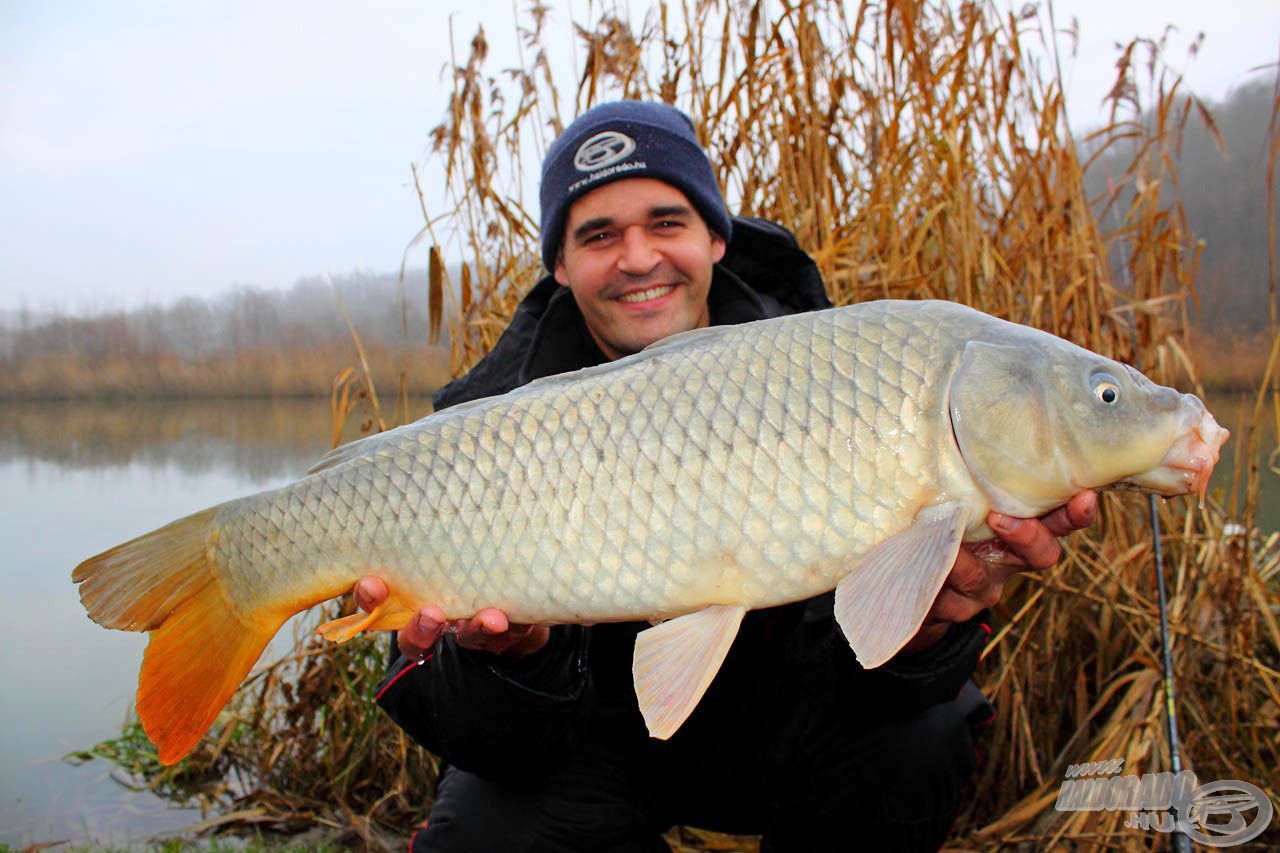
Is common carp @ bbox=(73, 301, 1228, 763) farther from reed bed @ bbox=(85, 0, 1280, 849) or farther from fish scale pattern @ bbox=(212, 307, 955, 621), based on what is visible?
reed bed @ bbox=(85, 0, 1280, 849)

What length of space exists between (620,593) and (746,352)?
12.5 inches

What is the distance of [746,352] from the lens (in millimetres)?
1036

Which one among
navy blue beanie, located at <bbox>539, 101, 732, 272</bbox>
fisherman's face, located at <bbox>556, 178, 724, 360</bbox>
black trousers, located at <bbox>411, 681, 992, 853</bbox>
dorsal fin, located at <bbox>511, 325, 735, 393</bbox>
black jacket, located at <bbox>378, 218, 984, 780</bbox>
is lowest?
black trousers, located at <bbox>411, 681, 992, 853</bbox>

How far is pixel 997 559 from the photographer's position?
1.14 m

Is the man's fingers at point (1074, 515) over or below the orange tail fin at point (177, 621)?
over

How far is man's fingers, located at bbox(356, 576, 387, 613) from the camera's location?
1088 millimetres

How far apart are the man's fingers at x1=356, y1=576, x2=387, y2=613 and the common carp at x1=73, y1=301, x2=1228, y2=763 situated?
12 mm

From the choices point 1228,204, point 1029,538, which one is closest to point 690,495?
point 1029,538

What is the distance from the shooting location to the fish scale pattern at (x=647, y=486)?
3.17 ft

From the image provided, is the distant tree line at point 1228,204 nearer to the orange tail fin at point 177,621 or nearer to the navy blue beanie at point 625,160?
the navy blue beanie at point 625,160

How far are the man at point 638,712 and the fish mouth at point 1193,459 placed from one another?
0.80ft

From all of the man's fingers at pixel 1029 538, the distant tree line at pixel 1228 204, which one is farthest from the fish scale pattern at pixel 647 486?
the distant tree line at pixel 1228 204

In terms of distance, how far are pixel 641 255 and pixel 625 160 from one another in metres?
0.19

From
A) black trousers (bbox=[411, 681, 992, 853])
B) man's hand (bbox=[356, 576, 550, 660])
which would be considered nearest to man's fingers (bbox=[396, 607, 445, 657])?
man's hand (bbox=[356, 576, 550, 660])
